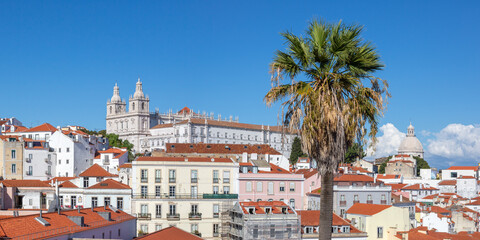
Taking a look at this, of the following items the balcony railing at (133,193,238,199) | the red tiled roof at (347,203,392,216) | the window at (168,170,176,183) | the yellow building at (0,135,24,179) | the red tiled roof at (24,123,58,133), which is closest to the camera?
the red tiled roof at (347,203,392,216)

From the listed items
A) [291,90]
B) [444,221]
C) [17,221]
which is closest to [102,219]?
[17,221]

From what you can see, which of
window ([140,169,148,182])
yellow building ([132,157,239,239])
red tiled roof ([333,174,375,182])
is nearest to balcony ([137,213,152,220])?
yellow building ([132,157,239,239])

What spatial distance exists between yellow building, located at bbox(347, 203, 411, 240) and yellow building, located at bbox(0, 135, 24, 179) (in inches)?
1968

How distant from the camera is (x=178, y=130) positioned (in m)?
174

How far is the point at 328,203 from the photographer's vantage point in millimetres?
11609

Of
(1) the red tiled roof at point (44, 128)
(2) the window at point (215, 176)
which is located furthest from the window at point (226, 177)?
(1) the red tiled roof at point (44, 128)

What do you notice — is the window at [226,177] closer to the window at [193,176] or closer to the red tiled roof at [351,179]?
the window at [193,176]

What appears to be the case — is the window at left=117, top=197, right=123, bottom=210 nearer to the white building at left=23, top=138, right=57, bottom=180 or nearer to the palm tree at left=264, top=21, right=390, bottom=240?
the white building at left=23, top=138, right=57, bottom=180

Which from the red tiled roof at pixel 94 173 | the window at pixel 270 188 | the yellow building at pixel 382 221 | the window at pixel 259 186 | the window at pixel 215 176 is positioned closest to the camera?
the yellow building at pixel 382 221

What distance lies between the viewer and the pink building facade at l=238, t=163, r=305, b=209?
59812mm

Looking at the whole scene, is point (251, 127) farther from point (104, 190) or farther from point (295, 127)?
point (295, 127)

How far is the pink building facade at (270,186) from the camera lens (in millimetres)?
59812

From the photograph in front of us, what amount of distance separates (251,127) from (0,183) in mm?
130006

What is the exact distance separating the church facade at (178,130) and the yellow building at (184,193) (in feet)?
366
